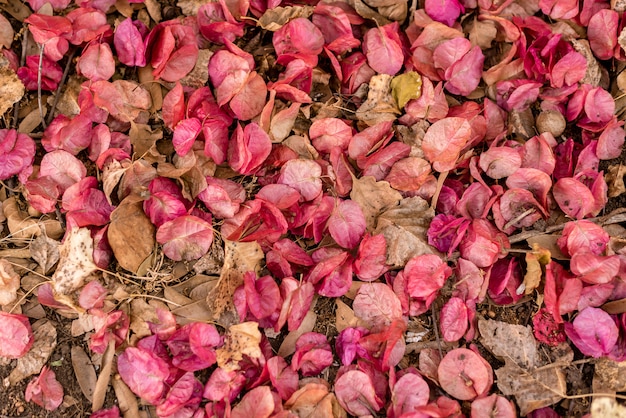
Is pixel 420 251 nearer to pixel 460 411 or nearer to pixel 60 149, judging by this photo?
pixel 460 411

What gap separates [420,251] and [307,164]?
315 millimetres

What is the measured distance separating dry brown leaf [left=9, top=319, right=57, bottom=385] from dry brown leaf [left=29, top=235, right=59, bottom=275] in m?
0.13

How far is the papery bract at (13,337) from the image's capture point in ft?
4.28

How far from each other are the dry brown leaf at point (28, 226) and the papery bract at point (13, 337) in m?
0.18

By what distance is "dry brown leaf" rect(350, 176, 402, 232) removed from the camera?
1.42 m

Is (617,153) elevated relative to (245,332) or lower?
elevated

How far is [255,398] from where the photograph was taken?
1.27m

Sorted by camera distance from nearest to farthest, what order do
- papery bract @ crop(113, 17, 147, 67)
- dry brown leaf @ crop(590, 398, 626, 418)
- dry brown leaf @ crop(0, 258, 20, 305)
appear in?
dry brown leaf @ crop(590, 398, 626, 418)
dry brown leaf @ crop(0, 258, 20, 305)
papery bract @ crop(113, 17, 147, 67)

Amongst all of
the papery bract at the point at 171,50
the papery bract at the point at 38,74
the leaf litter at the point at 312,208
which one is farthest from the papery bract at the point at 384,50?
the papery bract at the point at 38,74

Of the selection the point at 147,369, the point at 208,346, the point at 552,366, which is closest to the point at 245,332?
the point at 208,346

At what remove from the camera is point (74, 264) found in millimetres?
1331

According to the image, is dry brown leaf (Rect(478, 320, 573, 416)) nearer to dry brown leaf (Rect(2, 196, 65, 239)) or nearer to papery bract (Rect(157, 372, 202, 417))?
papery bract (Rect(157, 372, 202, 417))

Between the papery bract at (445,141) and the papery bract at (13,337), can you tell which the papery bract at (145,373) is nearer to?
the papery bract at (13,337)

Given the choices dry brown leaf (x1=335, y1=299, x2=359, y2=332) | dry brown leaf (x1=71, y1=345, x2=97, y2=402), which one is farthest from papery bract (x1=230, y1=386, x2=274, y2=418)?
dry brown leaf (x1=71, y1=345, x2=97, y2=402)
